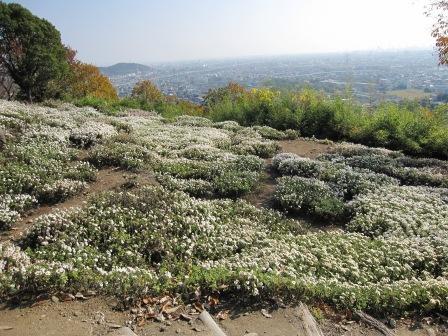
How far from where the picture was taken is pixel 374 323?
22.2 feet

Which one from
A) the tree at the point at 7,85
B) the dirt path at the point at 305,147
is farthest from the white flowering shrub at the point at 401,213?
the tree at the point at 7,85

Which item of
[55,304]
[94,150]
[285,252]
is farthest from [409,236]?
[94,150]

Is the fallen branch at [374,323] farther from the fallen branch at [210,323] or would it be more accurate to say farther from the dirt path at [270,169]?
the dirt path at [270,169]

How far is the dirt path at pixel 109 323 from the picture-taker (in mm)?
5703

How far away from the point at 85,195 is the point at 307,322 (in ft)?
26.0

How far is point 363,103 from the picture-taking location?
26.2 meters

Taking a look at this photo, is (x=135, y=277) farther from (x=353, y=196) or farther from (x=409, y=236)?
(x=353, y=196)

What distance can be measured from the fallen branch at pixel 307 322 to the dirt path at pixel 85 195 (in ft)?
21.1

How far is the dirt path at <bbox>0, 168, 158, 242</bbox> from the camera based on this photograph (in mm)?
9758

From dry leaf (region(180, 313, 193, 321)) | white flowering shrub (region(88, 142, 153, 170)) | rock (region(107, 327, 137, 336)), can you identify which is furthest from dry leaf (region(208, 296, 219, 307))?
white flowering shrub (region(88, 142, 153, 170))

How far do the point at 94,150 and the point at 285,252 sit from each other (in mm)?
9330

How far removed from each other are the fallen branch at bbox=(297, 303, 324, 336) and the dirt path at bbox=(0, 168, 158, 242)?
21.1ft

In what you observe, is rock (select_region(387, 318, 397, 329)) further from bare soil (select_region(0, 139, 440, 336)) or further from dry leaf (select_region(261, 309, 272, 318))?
dry leaf (select_region(261, 309, 272, 318))

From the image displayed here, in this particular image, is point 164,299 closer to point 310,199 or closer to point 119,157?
point 310,199
